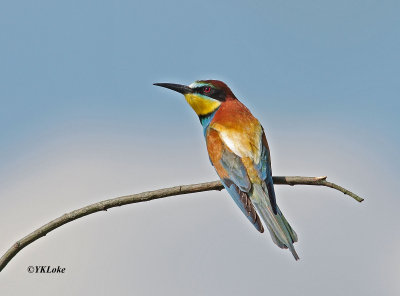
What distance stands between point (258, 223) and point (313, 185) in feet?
1.55

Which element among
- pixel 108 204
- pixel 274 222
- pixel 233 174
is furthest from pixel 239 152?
pixel 108 204

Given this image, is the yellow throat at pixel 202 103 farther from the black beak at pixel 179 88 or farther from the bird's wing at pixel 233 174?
the bird's wing at pixel 233 174

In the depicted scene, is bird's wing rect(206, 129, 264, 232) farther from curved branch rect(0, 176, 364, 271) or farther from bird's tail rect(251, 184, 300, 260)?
curved branch rect(0, 176, 364, 271)

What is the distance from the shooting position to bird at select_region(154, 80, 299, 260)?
9.84 feet

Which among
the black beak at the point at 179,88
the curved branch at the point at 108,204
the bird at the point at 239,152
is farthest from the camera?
the black beak at the point at 179,88

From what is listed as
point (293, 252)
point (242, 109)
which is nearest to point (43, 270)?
point (293, 252)

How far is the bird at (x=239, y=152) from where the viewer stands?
118 inches

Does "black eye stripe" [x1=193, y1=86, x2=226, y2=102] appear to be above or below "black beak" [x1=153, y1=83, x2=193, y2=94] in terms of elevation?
below

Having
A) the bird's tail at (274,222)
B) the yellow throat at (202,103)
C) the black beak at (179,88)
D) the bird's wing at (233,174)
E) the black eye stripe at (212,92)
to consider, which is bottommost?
the bird's tail at (274,222)

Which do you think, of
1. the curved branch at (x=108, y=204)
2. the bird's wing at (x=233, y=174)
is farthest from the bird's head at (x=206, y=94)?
the curved branch at (x=108, y=204)

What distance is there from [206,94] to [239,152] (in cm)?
65

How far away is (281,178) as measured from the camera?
9.93ft

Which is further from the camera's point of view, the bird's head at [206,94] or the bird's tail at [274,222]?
the bird's head at [206,94]

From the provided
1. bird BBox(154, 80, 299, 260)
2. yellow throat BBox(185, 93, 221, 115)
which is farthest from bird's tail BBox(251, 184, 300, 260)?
yellow throat BBox(185, 93, 221, 115)
